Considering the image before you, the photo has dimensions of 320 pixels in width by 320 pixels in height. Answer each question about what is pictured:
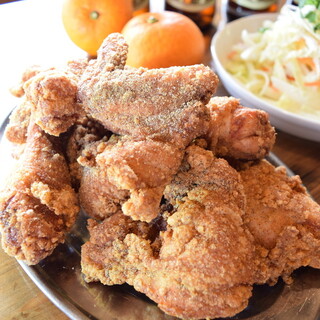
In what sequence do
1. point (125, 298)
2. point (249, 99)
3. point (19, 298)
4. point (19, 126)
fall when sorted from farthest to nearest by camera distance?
point (249, 99), point (19, 126), point (19, 298), point (125, 298)

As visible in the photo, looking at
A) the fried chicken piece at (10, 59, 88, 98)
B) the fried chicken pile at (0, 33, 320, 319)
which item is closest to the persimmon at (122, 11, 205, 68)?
the fried chicken piece at (10, 59, 88, 98)

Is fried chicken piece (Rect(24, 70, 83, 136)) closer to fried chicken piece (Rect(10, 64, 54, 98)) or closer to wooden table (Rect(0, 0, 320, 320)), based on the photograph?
fried chicken piece (Rect(10, 64, 54, 98))

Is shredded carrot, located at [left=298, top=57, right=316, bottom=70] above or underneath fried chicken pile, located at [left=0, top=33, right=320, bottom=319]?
underneath

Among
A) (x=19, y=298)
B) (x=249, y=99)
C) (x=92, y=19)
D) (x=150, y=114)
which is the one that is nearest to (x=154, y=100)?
(x=150, y=114)

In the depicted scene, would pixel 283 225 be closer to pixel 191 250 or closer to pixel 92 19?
pixel 191 250

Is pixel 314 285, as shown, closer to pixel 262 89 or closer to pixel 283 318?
pixel 283 318

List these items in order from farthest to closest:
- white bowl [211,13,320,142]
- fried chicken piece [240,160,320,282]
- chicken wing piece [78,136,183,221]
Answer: white bowl [211,13,320,142] → fried chicken piece [240,160,320,282] → chicken wing piece [78,136,183,221]

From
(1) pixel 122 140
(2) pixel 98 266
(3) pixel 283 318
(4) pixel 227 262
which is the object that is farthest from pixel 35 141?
(3) pixel 283 318
